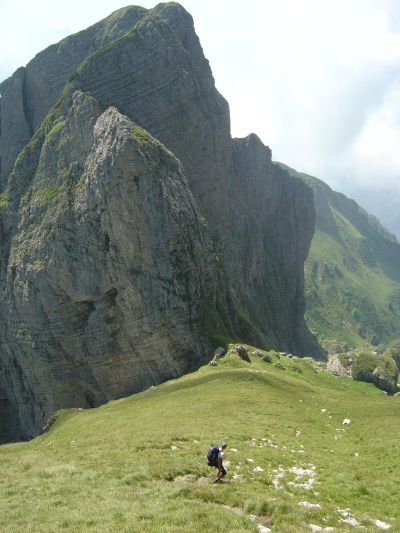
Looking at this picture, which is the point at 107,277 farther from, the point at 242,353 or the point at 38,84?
the point at 38,84

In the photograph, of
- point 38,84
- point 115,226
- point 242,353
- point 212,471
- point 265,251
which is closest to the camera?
point 212,471

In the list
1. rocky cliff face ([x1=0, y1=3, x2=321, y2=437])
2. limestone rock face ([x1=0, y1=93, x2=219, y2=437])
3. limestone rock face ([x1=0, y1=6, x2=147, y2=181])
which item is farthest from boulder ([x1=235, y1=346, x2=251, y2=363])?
limestone rock face ([x1=0, y1=6, x2=147, y2=181])

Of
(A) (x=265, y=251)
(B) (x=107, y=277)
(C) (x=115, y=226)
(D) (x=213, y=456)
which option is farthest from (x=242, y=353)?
(A) (x=265, y=251)

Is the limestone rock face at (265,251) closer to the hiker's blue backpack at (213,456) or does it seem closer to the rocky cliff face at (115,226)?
the rocky cliff face at (115,226)

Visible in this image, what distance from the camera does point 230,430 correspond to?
33.2m

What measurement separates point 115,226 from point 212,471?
59861mm

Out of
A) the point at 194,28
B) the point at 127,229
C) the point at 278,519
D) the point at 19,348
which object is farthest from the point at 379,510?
the point at 194,28

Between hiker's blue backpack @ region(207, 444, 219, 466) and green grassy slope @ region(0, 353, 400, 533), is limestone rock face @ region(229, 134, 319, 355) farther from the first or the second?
hiker's blue backpack @ region(207, 444, 219, 466)

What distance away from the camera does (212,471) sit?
74.9 ft

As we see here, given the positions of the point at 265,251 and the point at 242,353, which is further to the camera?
the point at 265,251

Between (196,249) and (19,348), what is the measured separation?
135ft

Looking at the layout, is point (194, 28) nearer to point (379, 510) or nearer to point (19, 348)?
point (19, 348)

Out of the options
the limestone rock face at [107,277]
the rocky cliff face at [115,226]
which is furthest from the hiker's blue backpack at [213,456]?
the limestone rock face at [107,277]

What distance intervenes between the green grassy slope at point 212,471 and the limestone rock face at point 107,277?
28.1 metres
